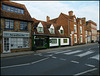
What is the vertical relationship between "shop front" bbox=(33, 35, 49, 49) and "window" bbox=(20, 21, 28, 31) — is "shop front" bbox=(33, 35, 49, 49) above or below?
below

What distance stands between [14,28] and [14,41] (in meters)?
2.47

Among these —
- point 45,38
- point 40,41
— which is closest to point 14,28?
point 40,41

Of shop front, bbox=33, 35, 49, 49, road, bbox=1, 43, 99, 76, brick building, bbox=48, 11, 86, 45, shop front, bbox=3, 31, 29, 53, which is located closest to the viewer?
road, bbox=1, 43, 99, 76

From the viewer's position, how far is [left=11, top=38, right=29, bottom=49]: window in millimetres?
14312

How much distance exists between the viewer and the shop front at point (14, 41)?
1350 centimetres

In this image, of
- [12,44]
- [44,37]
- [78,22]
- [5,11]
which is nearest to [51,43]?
[44,37]

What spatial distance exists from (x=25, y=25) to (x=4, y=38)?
4.69 m

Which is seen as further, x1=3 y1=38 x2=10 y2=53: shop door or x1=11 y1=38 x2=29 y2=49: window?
x1=11 y1=38 x2=29 y2=49: window

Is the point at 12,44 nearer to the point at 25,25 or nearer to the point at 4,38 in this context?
the point at 4,38

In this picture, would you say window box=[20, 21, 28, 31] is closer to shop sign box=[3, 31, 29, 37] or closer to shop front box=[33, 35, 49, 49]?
shop sign box=[3, 31, 29, 37]

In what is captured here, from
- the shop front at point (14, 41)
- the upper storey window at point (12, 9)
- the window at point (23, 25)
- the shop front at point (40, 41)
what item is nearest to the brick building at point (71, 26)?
the shop front at point (40, 41)

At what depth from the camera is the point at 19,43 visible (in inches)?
588

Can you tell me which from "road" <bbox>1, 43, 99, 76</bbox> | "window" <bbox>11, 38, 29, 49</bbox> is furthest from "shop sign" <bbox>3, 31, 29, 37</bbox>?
"road" <bbox>1, 43, 99, 76</bbox>

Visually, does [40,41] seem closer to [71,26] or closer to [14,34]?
[14,34]
